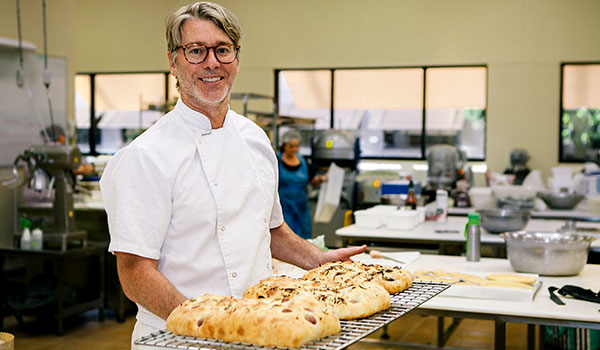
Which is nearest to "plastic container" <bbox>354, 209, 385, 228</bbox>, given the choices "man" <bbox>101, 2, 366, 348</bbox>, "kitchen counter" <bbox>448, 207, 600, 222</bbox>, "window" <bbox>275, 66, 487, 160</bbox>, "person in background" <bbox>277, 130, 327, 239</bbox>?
"kitchen counter" <bbox>448, 207, 600, 222</bbox>

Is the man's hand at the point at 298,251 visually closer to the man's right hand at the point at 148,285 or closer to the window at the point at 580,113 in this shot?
the man's right hand at the point at 148,285

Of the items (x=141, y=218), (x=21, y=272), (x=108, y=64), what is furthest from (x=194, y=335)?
(x=108, y=64)

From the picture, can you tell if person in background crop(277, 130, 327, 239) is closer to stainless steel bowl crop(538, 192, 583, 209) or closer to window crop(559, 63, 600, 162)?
stainless steel bowl crop(538, 192, 583, 209)

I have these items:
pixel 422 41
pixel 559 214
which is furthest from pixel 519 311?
pixel 422 41

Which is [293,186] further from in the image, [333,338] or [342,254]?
[333,338]

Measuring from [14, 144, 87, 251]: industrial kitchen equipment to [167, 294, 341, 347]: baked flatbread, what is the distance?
4.11m

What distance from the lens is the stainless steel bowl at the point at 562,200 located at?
5.88 m

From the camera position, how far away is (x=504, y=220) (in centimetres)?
426

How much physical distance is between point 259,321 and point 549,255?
218 cm

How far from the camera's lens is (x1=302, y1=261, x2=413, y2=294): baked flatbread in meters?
1.53

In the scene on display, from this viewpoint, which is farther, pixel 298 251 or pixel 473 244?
pixel 473 244

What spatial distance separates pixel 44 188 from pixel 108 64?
5444 mm

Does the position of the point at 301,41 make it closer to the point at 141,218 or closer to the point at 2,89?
the point at 2,89

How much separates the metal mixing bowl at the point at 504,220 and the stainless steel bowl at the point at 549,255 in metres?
1.14
